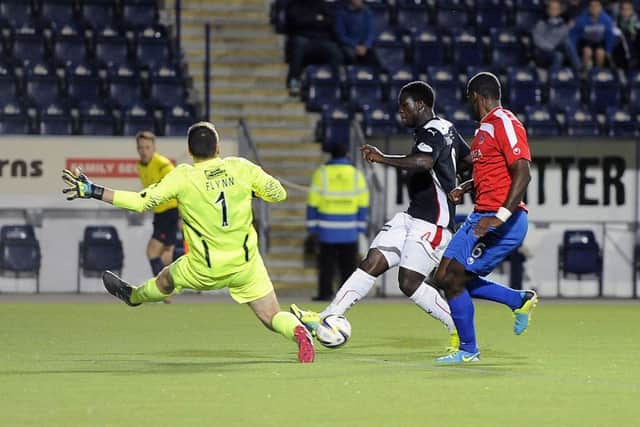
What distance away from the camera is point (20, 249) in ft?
67.9

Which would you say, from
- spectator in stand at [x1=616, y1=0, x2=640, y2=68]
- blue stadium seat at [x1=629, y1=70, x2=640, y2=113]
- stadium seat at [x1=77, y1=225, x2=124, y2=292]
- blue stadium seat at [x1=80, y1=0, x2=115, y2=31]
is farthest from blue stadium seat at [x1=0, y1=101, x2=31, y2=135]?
spectator in stand at [x1=616, y1=0, x2=640, y2=68]

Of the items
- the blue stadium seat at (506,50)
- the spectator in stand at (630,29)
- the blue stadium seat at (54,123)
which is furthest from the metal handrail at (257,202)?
the spectator in stand at (630,29)

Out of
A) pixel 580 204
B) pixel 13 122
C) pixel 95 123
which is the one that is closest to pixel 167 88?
pixel 95 123

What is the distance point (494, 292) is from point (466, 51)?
13.8 m

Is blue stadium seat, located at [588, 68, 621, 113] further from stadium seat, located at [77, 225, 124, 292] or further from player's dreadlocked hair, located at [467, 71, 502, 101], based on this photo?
player's dreadlocked hair, located at [467, 71, 502, 101]

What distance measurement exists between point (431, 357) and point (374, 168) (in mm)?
9808

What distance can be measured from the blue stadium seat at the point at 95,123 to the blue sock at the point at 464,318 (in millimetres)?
11568

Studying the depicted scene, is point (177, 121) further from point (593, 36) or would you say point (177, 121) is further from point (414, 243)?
point (414, 243)

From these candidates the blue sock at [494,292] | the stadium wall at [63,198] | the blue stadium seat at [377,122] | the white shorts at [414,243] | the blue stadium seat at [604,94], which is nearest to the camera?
the blue sock at [494,292]

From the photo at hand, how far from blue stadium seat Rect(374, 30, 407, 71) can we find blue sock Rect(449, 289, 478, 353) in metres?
14.1

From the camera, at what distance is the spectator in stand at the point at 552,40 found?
2492 cm

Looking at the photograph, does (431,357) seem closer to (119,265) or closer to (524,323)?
(524,323)

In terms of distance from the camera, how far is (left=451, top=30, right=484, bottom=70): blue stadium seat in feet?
81.9

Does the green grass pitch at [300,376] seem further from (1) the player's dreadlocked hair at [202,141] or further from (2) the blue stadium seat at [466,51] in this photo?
(2) the blue stadium seat at [466,51]
